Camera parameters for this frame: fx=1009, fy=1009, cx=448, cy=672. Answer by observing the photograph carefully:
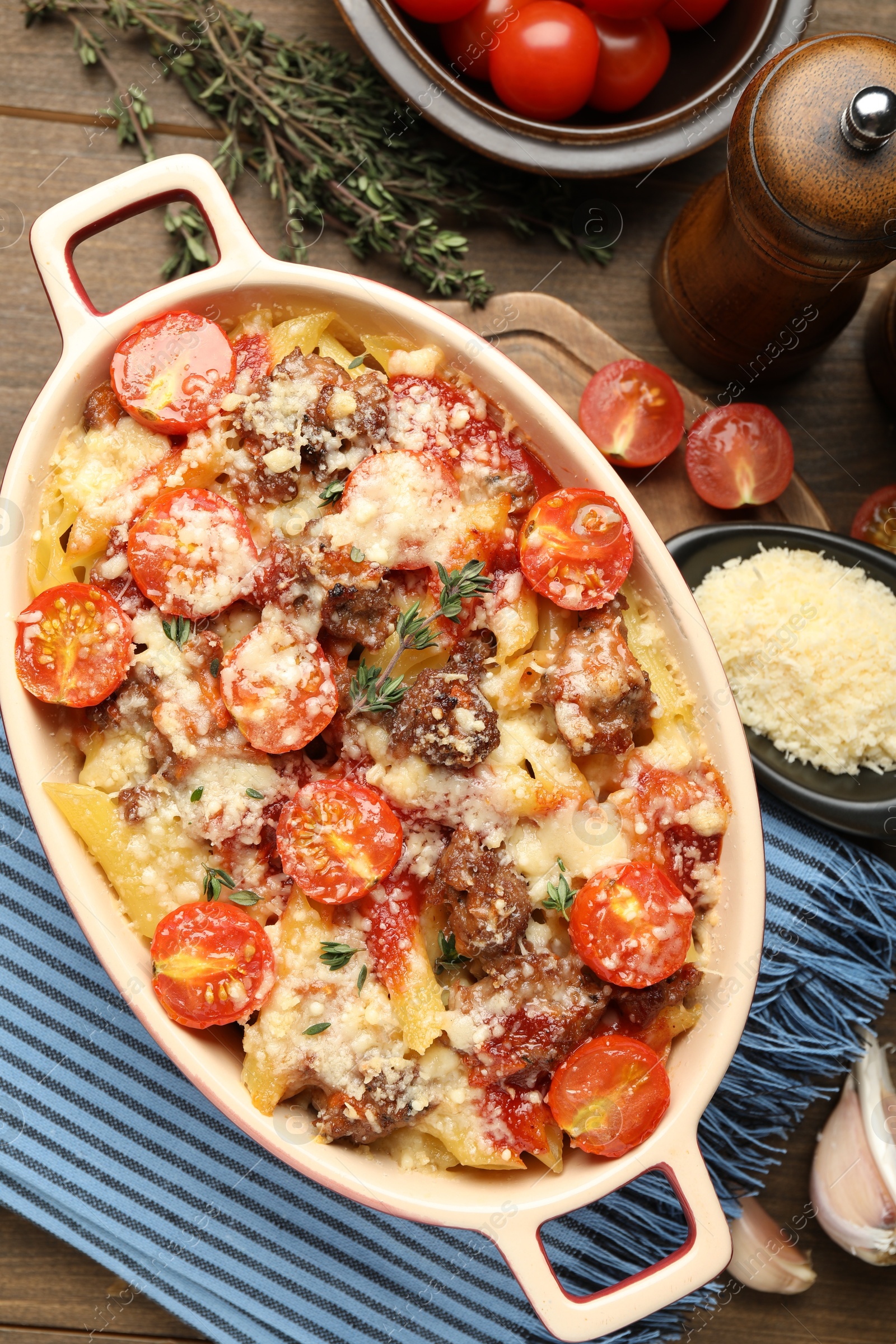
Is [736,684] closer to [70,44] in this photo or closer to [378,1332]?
[378,1332]

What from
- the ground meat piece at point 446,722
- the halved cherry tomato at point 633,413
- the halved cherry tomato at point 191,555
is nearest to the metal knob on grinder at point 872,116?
the halved cherry tomato at point 633,413

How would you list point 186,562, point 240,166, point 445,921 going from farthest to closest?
point 240,166, point 445,921, point 186,562

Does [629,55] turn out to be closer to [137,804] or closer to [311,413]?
[311,413]

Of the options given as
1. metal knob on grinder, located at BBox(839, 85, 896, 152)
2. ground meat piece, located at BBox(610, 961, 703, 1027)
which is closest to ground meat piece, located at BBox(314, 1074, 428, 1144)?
ground meat piece, located at BBox(610, 961, 703, 1027)

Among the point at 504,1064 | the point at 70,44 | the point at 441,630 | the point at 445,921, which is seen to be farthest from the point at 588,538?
the point at 70,44

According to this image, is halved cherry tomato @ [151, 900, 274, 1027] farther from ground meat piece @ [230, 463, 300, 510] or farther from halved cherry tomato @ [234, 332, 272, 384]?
halved cherry tomato @ [234, 332, 272, 384]

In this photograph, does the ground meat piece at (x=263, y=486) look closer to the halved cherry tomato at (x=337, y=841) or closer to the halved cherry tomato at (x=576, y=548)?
the halved cherry tomato at (x=576, y=548)
